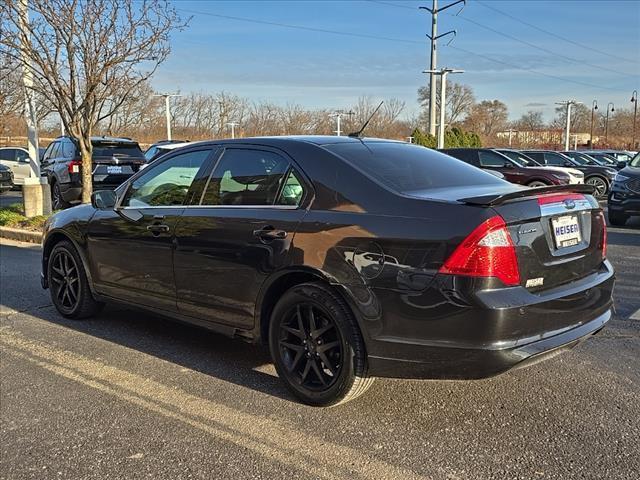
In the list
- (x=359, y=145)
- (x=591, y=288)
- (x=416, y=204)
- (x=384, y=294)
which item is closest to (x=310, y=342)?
(x=384, y=294)

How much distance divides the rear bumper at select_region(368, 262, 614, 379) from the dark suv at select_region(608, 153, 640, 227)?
9.28 m

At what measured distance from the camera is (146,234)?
4453 millimetres

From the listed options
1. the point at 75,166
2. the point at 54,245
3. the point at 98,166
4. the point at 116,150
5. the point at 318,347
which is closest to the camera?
the point at 318,347

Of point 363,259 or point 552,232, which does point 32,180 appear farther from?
point 552,232

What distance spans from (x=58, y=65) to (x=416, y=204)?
30.6 feet

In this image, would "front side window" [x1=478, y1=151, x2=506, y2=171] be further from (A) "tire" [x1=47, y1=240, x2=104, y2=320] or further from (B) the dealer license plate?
(B) the dealer license plate

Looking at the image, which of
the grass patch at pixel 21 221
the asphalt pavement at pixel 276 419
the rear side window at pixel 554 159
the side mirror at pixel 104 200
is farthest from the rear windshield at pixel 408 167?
the rear side window at pixel 554 159

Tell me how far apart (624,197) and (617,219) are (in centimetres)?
50

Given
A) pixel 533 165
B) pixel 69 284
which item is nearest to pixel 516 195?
pixel 69 284

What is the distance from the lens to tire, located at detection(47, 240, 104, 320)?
5254 mm

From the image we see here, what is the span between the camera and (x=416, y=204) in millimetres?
3148

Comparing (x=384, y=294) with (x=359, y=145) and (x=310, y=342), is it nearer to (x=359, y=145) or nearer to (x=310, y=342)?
(x=310, y=342)

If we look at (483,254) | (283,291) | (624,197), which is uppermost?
(483,254)

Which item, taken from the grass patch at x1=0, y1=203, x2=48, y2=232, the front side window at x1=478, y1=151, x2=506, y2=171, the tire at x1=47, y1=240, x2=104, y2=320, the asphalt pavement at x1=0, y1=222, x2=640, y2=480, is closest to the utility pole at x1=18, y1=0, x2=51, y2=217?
the grass patch at x1=0, y1=203, x2=48, y2=232
